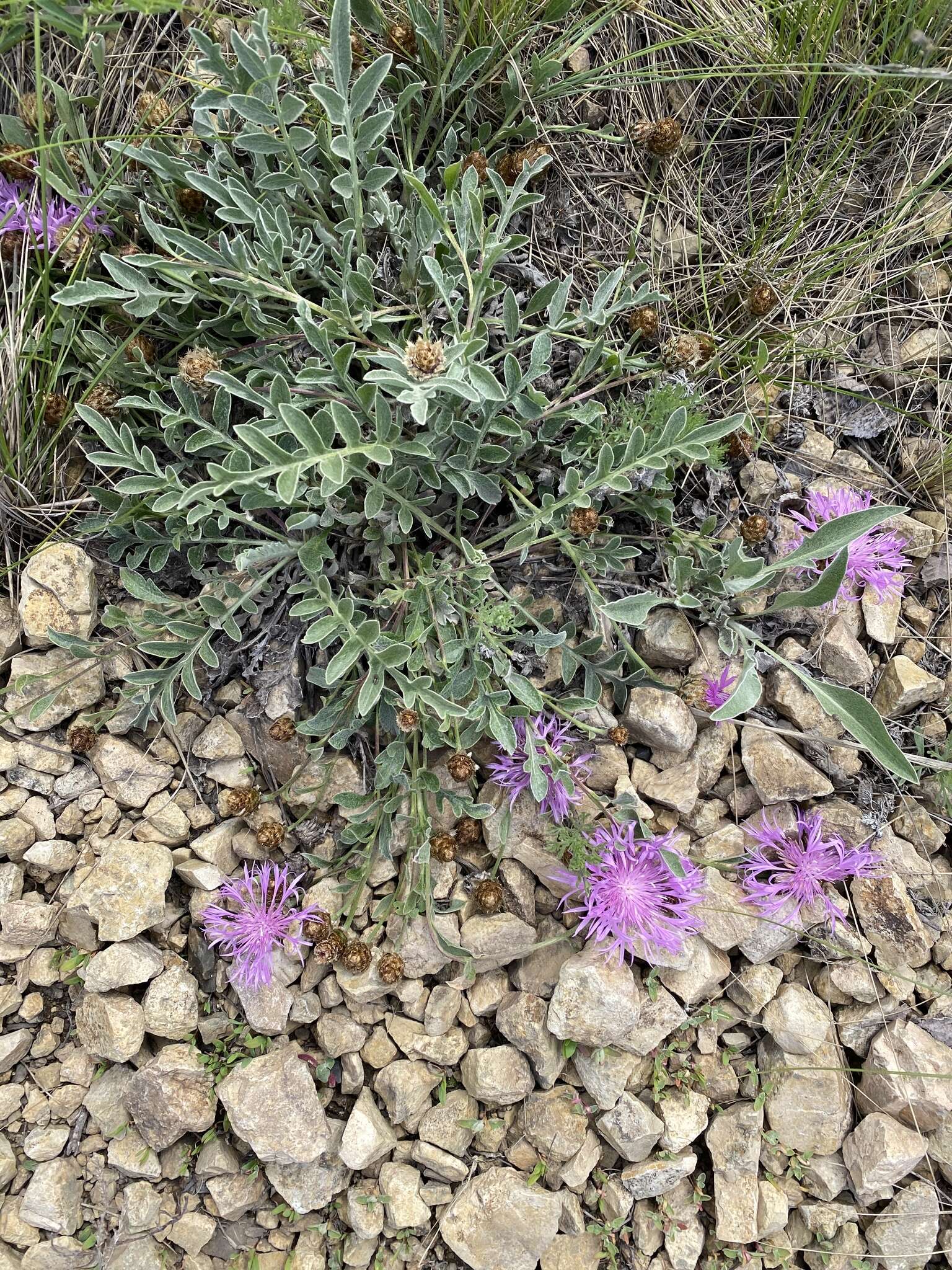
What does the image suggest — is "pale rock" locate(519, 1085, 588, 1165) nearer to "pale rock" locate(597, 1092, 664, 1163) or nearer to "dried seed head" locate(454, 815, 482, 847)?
"pale rock" locate(597, 1092, 664, 1163)

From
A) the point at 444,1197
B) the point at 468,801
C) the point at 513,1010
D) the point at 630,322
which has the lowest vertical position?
the point at 444,1197

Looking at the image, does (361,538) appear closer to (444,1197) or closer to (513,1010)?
(513,1010)

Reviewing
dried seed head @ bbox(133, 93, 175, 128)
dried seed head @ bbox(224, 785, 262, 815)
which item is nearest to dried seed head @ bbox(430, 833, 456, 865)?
dried seed head @ bbox(224, 785, 262, 815)

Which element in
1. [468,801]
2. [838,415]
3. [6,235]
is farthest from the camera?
[838,415]

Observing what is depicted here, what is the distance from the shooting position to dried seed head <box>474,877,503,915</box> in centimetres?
257

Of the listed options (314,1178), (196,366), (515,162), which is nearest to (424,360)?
(196,366)

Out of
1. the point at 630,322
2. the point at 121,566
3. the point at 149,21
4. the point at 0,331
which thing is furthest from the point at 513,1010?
the point at 149,21

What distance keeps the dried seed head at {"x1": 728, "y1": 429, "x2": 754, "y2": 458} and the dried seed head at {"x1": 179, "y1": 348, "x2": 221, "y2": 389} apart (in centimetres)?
156

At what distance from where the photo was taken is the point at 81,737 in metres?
2.62

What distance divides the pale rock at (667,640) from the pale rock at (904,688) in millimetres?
624

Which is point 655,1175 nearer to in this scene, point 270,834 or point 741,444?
point 270,834

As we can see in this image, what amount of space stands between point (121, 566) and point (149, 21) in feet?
5.78

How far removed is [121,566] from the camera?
2.72m

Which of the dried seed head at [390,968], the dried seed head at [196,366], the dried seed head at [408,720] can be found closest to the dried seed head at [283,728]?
the dried seed head at [408,720]
